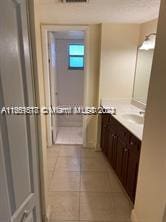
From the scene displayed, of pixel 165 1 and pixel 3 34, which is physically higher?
pixel 165 1

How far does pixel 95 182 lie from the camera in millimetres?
2529

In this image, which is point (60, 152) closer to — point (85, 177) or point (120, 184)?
point (85, 177)

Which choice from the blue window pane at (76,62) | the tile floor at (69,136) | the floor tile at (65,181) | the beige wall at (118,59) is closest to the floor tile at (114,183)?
the floor tile at (65,181)

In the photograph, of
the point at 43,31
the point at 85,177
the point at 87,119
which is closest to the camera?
the point at 85,177

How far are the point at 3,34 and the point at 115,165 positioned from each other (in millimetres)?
2301

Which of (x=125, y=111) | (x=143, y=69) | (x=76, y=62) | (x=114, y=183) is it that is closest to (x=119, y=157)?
(x=114, y=183)

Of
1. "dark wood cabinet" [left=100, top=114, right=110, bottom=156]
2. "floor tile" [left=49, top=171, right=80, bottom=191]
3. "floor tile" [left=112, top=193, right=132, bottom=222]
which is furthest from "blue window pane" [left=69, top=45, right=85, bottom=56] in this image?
"floor tile" [left=112, top=193, right=132, bottom=222]

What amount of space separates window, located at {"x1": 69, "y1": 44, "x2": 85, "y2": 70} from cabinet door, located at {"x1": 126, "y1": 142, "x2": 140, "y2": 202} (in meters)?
2.96

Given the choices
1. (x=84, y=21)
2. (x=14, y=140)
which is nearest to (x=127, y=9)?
(x=84, y=21)

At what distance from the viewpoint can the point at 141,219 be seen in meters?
1.71

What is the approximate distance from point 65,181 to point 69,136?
1.66 m

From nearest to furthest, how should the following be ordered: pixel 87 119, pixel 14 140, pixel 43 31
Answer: pixel 14 140, pixel 43 31, pixel 87 119

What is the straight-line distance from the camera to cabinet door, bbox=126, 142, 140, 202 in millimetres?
1899

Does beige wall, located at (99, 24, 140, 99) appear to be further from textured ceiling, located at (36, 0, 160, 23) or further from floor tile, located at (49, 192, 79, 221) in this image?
floor tile, located at (49, 192, 79, 221)
